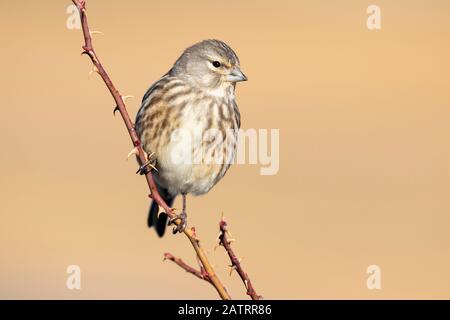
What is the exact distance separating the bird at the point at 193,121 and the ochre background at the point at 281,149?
3.44 metres

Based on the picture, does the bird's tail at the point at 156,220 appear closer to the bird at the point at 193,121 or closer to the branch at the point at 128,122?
the bird at the point at 193,121

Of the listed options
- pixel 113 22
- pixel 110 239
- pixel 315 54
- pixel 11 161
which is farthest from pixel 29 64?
pixel 110 239

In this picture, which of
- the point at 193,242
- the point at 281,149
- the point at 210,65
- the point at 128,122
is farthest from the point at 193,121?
the point at 281,149

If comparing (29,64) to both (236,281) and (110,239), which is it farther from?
(236,281)

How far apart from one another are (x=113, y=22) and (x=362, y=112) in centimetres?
547

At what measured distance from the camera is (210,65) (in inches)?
234

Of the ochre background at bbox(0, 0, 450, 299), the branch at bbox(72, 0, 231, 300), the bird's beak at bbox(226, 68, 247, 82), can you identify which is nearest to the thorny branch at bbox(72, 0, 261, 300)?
→ the branch at bbox(72, 0, 231, 300)

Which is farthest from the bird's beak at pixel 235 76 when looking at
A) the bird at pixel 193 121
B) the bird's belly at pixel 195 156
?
the bird's belly at pixel 195 156

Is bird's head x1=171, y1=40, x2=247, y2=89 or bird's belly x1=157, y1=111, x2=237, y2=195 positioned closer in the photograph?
bird's belly x1=157, y1=111, x2=237, y2=195

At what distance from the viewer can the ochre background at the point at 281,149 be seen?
10180 mm

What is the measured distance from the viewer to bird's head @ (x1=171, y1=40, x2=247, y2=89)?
5898mm

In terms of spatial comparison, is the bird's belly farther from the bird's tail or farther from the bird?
the bird's tail

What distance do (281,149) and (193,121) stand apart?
695 centimetres

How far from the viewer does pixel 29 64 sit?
1566cm
